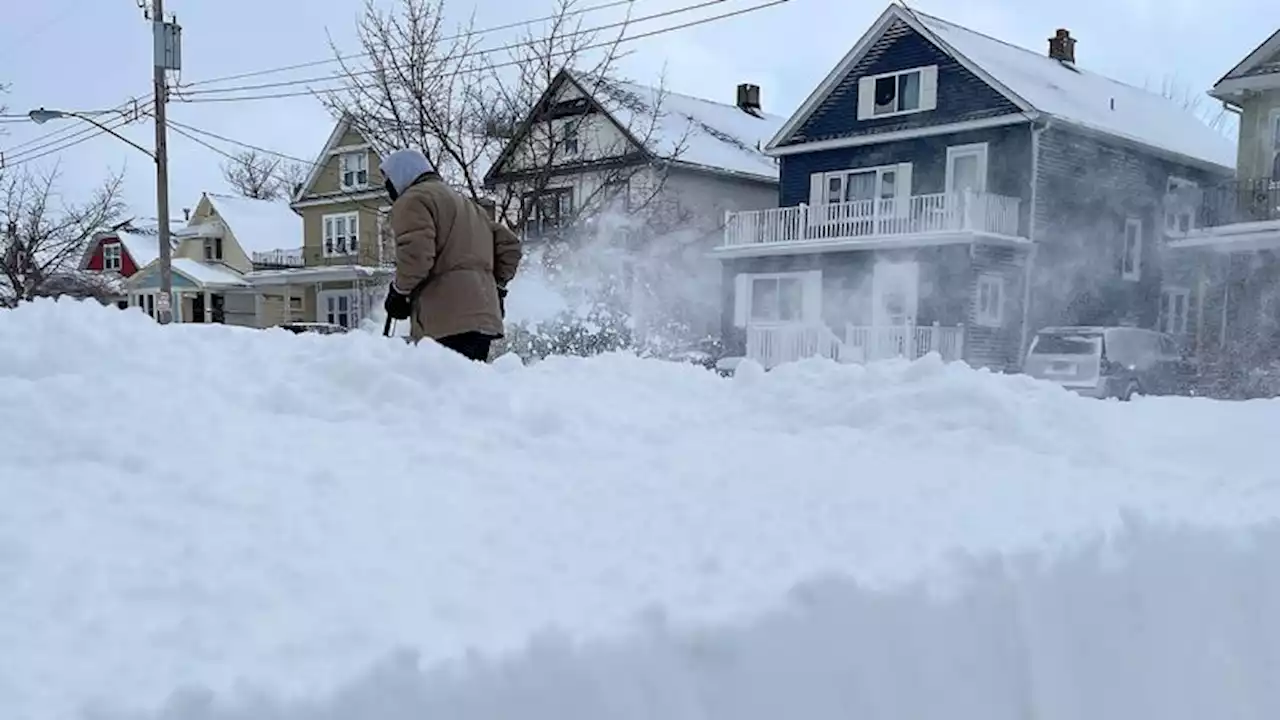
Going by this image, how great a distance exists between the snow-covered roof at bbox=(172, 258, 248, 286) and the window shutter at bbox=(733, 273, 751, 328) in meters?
20.1

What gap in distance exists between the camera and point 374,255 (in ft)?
72.8

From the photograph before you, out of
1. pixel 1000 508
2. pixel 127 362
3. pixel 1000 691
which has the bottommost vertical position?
pixel 1000 691

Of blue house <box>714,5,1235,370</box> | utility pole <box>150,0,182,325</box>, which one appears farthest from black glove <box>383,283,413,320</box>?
blue house <box>714,5,1235,370</box>

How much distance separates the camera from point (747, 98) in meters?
28.4

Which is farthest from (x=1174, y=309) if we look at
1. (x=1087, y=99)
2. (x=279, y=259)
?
(x=279, y=259)

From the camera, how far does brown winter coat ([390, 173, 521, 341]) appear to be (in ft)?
14.2

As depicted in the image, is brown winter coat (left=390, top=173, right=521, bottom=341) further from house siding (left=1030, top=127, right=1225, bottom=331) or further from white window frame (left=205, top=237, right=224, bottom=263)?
white window frame (left=205, top=237, right=224, bottom=263)

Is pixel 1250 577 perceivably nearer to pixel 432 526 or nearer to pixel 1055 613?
pixel 1055 613

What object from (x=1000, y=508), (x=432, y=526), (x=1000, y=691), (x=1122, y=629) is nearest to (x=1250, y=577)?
(x=1122, y=629)

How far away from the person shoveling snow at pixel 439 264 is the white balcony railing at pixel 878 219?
559 inches

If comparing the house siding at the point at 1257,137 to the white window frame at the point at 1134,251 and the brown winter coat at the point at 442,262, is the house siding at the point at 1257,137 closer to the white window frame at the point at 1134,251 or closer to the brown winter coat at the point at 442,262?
the white window frame at the point at 1134,251

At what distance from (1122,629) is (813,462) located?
93cm

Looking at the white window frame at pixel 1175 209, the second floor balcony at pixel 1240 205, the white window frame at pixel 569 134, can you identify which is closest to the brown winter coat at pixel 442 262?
the white window frame at pixel 569 134

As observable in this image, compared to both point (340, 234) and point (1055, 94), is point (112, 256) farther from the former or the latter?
point (1055, 94)
